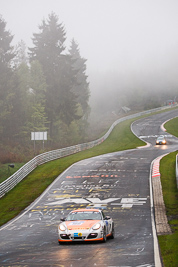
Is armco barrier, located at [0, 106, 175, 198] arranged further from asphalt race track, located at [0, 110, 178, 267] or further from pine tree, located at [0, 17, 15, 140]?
pine tree, located at [0, 17, 15, 140]

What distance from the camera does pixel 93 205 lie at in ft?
88.5

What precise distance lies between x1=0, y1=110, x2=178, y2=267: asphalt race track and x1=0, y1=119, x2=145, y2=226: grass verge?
972mm

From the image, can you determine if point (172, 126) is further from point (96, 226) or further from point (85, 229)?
point (85, 229)

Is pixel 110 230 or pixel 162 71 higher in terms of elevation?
pixel 162 71

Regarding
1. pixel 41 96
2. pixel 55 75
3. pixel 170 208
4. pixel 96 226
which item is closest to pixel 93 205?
pixel 170 208

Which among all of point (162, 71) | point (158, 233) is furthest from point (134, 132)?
point (162, 71)

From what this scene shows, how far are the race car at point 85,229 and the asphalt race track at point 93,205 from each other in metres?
0.32

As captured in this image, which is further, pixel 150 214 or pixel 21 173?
pixel 21 173

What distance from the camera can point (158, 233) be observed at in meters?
18.1

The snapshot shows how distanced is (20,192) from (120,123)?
68.7m

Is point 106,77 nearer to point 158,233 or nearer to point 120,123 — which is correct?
point 120,123

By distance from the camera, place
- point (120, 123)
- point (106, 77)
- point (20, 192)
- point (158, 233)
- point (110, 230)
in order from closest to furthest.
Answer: point (110, 230) → point (158, 233) → point (20, 192) → point (120, 123) → point (106, 77)

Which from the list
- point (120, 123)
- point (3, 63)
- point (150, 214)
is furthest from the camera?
point (120, 123)

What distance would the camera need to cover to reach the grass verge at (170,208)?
13164 millimetres
